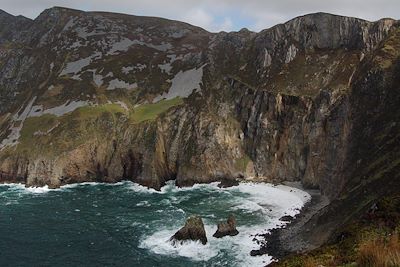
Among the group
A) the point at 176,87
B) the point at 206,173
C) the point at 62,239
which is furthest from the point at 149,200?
the point at 176,87

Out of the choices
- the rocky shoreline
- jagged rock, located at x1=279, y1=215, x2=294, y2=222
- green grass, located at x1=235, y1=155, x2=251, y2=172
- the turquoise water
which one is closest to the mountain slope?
green grass, located at x1=235, y1=155, x2=251, y2=172

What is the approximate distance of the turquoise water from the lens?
62.3m

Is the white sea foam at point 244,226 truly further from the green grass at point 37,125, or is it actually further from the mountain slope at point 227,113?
the green grass at point 37,125

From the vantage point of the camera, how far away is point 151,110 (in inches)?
4968

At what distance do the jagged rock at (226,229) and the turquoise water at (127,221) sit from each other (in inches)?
49.1

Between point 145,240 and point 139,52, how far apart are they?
107 metres

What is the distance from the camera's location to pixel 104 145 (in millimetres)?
115375

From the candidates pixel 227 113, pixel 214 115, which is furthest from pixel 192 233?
pixel 227 113

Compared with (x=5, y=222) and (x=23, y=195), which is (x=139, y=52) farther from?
(x=5, y=222)

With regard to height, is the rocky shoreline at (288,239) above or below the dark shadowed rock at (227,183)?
below

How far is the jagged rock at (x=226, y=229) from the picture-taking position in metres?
69.1

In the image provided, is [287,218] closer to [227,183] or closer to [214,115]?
[227,183]

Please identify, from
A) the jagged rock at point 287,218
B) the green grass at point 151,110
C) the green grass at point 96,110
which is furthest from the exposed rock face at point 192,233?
the green grass at point 96,110

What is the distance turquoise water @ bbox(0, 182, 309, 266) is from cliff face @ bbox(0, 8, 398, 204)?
7071mm
